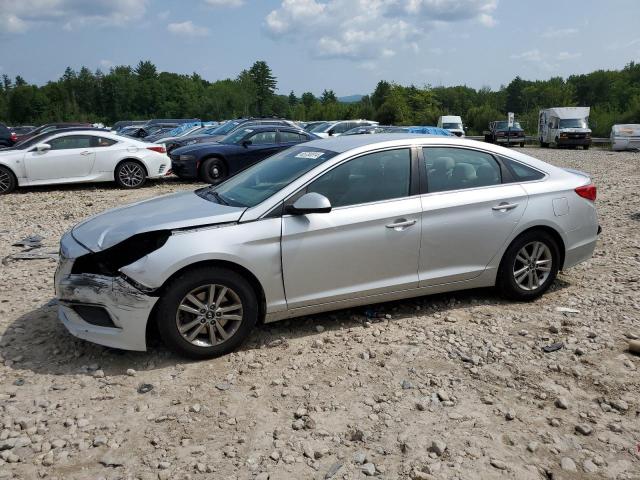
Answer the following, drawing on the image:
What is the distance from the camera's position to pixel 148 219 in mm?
4371

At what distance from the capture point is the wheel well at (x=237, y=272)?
407 cm

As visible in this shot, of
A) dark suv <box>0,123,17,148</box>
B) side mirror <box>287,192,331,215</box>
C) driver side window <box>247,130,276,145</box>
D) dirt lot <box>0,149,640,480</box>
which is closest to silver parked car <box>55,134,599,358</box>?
side mirror <box>287,192,331,215</box>

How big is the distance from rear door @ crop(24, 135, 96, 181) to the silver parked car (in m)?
9.22

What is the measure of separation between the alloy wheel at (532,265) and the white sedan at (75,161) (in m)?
10.9

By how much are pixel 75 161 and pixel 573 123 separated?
30626 millimetres

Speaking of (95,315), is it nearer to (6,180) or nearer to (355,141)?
(355,141)

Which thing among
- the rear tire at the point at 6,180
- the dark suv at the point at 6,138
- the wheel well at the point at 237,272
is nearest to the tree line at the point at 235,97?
the dark suv at the point at 6,138

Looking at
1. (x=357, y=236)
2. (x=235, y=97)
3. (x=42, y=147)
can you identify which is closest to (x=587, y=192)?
(x=357, y=236)

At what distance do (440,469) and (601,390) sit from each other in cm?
151

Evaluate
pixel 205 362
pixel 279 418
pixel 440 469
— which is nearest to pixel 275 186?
pixel 205 362

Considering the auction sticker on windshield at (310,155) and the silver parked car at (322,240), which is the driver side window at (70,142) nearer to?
the silver parked car at (322,240)

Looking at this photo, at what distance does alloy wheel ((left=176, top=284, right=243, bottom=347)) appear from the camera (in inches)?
163

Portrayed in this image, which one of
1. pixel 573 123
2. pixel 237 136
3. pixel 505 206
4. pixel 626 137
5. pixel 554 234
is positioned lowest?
pixel 554 234

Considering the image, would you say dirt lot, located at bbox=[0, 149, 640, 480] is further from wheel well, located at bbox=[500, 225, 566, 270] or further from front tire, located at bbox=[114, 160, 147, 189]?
front tire, located at bbox=[114, 160, 147, 189]
